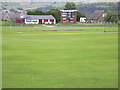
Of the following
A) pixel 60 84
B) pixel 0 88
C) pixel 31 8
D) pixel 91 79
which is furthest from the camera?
pixel 31 8

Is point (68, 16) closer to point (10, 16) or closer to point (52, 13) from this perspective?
point (52, 13)

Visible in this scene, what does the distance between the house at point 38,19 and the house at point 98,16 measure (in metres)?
14.7

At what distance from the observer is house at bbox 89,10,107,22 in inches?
3838

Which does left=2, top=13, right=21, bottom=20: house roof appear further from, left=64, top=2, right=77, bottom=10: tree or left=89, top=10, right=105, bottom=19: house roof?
left=89, top=10, right=105, bottom=19: house roof

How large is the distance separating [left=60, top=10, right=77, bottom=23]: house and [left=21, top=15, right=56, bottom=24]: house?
18.2 ft

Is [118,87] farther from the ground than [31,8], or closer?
closer

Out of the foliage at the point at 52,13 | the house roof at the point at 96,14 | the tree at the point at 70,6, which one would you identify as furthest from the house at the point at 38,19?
the house roof at the point at 96,14

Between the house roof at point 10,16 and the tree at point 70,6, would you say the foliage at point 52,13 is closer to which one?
the house roof at point 10,16

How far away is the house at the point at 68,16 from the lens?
100169 mm

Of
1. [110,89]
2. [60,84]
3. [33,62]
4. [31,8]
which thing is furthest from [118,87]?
[31,8]

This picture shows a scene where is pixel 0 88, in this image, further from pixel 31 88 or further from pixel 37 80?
pixel 37 80

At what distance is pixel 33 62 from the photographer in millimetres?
16375

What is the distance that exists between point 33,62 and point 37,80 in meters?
4.62

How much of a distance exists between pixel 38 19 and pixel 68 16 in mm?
13842
